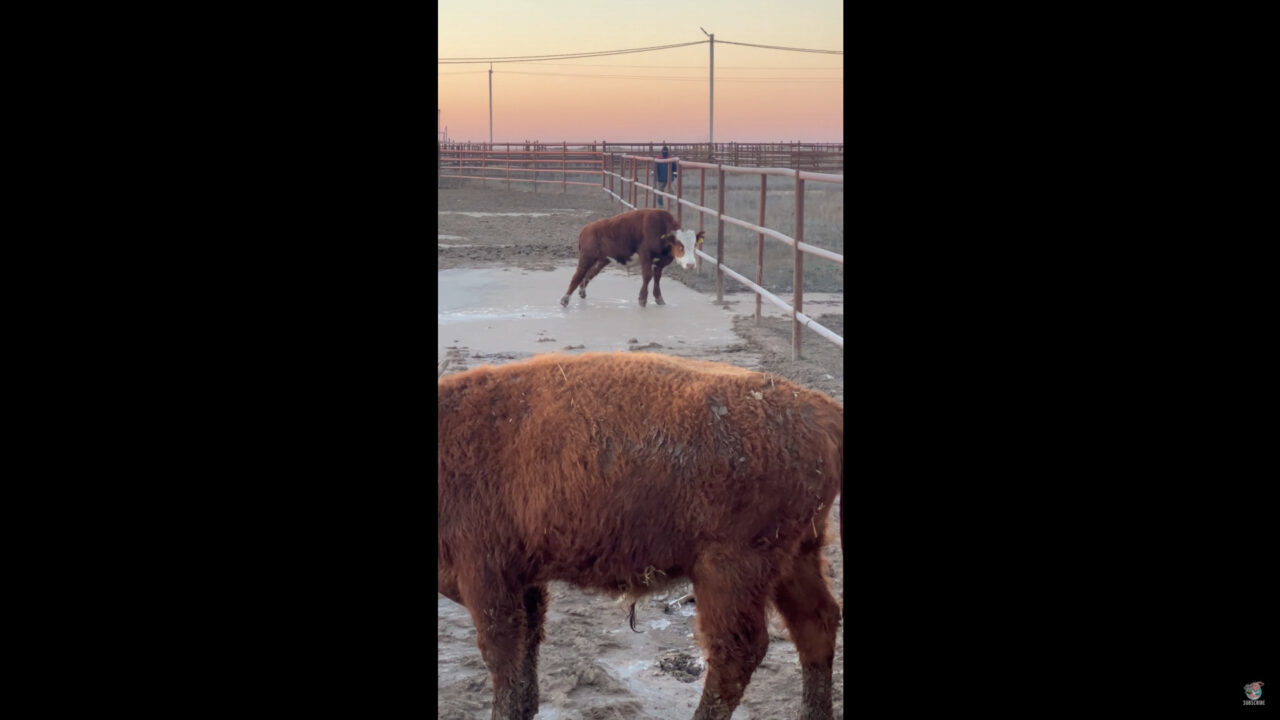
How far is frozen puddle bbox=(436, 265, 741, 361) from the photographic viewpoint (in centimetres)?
496

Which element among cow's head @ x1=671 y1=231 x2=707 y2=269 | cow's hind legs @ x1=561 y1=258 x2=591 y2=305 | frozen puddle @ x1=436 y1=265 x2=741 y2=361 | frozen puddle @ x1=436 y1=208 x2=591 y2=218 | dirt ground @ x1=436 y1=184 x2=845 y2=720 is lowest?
dirt ground @ x1=436 y1=184 x2=845 y2=720

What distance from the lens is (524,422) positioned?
7.74 ft

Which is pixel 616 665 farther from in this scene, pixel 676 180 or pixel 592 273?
pixel 676 180

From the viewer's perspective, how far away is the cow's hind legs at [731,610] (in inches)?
84.7

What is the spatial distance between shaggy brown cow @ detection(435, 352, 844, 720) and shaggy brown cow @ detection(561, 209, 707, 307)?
215 inches

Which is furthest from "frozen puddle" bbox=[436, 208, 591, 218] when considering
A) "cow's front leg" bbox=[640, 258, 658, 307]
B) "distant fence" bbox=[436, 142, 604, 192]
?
"cow's front leg" bbox=[640, 258, 658, 307]

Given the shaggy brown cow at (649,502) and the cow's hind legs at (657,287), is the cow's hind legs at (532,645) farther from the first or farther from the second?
the cow's hind legs at (657,287)

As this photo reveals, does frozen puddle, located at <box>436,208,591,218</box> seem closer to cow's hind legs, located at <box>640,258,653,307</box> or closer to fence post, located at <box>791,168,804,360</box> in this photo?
cow's hind legs, located at <box>640,258,653,307</box>

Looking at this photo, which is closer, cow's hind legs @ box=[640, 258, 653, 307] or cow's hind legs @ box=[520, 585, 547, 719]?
cow's hind legs @ box=[520, 585, 547, 719]

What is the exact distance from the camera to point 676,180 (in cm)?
1320

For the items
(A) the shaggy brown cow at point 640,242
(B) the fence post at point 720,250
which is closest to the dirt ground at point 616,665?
(B) the fence post at point 720,250
